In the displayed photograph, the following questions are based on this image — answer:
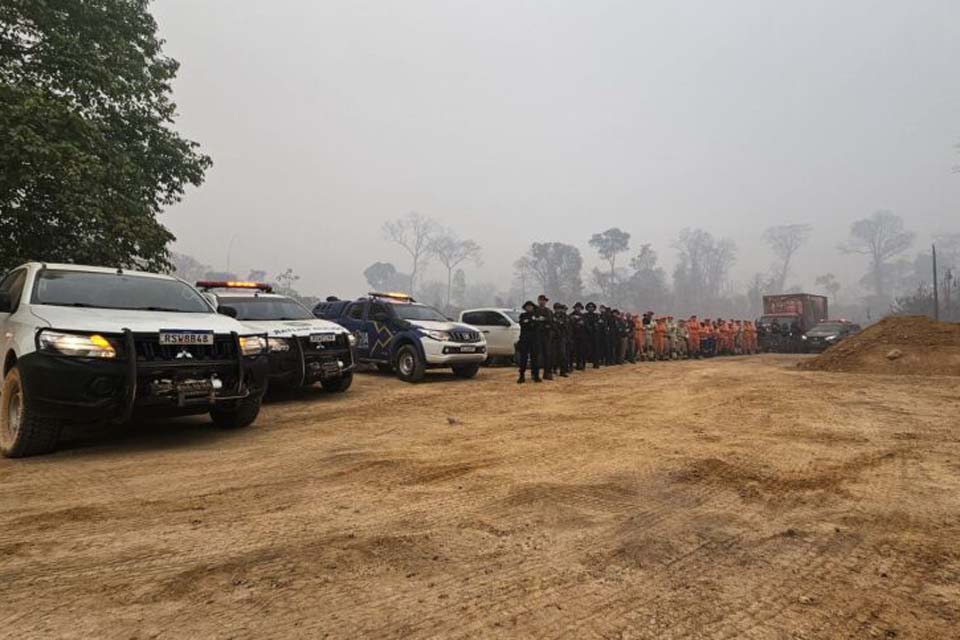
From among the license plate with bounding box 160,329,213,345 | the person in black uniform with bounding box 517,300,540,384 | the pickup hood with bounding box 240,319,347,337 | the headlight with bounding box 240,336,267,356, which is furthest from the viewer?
the person in black uniform with bounding box 517,300,540,384

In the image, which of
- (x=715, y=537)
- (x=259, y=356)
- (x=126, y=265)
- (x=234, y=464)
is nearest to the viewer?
(x=715, y=537)

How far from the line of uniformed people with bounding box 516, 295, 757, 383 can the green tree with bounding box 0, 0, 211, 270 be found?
856cm

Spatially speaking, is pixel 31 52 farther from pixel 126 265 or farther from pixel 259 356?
pixel 259 356

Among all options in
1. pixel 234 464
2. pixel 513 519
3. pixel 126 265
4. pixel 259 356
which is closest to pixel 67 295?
pixel 259 356

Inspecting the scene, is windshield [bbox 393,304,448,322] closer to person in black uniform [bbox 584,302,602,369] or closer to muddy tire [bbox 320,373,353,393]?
muddy tire [bbox 320,373,353,393]

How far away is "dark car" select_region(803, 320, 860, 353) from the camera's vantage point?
864 inches

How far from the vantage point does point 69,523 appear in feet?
9.70

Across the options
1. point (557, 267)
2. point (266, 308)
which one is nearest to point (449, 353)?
point (266, 308)

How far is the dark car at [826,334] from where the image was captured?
21.9 metres

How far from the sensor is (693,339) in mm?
20938

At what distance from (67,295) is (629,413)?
253 inches

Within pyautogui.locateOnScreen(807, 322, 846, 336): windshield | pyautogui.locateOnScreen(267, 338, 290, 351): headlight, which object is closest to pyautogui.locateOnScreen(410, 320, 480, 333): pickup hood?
pyautogui.locateOnScreen(267, 338, 290, 351): headlight

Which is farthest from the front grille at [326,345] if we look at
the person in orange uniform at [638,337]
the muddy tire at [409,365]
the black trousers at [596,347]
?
the person in orange uniform at [638,337]

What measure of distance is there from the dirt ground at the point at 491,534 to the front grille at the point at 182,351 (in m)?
0.87
